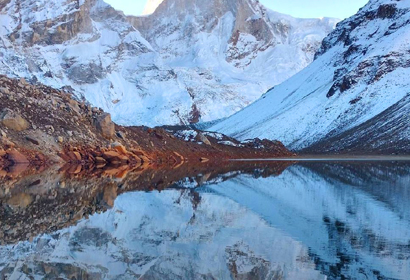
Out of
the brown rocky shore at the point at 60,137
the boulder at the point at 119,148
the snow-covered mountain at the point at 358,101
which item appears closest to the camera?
the brown rocky shore at the point at 60,137

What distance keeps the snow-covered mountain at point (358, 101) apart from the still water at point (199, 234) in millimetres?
97565

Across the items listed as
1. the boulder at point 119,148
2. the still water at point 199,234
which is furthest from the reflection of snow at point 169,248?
the boulder at point 119,148

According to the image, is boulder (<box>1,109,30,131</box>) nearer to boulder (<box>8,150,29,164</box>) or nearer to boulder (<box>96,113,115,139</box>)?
boulder (<box>8,150,29,164</box>)

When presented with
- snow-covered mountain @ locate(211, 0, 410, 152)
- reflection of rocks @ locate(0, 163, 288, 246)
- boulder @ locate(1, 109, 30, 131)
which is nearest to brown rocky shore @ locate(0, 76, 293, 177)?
boulder @ locate(1, 109, 30, 131)

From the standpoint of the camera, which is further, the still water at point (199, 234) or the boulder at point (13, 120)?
the boulder at point (13, 120)

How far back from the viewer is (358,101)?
151250 millimetres

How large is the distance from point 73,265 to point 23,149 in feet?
106

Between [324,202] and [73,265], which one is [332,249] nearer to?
[73,265]

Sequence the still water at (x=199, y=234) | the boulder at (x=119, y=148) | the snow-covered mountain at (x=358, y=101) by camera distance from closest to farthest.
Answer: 1. the still water at (x=199, y=234)
2. the boulder at (x=119, y=148)
3. the snow-covered mountain at (x=358, y=101)

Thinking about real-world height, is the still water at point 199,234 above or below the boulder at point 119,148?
above

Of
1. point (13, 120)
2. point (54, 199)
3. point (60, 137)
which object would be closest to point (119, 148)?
point (60, 137)

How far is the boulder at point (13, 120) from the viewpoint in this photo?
4197 centimetres

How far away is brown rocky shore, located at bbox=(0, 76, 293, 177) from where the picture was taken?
4134 cm

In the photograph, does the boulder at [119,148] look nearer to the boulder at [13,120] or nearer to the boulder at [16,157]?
the boulder at [13,120]
